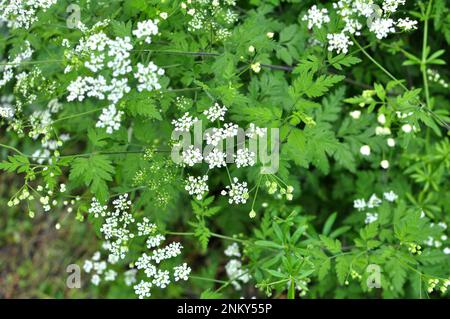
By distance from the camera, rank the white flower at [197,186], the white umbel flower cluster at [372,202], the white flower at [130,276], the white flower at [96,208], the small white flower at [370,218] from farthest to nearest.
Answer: the white flower at [130,276] < the white umbel flower cluster at [372,202] < the small white flower at [370,218] < the white flower at [96,208] < the white flower at [197,186]

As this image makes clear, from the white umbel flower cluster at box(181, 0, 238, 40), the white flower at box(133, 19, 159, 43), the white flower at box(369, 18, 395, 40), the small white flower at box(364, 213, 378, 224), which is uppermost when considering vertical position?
the white umbel flower cluster at box(181, 0, 238, 40)

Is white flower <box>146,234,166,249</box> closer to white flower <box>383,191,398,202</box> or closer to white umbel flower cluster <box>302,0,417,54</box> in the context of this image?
white umbel flower cluster <box>302,0,417,54</box>

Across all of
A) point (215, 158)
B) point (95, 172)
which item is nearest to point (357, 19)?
point (215, 158)

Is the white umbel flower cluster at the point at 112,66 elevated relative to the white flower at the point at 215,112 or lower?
elevated

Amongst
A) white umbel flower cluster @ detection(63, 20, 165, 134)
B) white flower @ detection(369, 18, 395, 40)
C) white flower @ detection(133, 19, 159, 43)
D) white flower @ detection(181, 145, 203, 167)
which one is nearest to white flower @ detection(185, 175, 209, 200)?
white flower @ detection(181, 145, 203, 167)

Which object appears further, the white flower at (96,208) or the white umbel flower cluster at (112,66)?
the white flower at (96,208)

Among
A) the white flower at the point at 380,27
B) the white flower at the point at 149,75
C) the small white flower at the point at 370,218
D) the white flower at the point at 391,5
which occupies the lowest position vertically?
the small white flower at the point at 370,218

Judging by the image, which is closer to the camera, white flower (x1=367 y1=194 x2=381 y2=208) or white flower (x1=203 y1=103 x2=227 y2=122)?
white flower (x1=203 y1=103 x2=227 y2=122)

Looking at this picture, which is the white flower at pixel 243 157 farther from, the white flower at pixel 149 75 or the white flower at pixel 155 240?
the white flower at pixel 155 240

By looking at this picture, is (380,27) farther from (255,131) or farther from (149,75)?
(149,75)

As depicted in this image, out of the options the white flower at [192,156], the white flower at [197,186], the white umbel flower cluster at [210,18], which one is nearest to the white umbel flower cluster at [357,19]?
the white umbel flower cluster at [210,18]

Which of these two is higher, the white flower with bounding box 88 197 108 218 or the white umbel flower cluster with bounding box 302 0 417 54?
the white umbel flower cluster with bounding box 302 0 417 54
